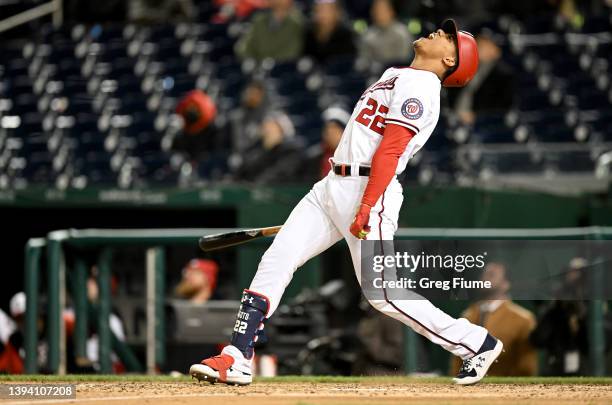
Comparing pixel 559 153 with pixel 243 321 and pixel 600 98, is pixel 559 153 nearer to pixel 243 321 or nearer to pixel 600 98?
pixel 600 98

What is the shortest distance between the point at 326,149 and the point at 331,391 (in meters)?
3.48

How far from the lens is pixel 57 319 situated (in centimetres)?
727

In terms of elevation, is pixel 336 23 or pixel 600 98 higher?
pixel 336 23

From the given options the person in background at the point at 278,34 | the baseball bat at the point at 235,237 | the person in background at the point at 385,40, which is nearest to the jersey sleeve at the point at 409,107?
the baseball bat at the point at 235,237

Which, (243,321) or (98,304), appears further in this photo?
(98,304)

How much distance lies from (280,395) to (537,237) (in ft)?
7.28

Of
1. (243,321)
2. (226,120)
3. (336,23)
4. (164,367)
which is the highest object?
(336,23)

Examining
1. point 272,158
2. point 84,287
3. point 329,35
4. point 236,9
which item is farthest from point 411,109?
point 236,9

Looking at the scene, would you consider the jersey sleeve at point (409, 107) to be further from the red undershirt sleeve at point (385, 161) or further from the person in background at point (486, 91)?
the person in background at point (486, 91)

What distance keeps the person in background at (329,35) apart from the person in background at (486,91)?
1.58 meters

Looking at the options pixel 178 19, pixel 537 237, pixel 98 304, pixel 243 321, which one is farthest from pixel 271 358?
pixel 178 19

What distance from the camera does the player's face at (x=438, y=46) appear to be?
522 cm

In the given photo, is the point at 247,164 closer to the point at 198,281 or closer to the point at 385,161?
the point at 198,281

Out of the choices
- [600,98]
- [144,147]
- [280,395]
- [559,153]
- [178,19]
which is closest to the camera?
[280,395]
